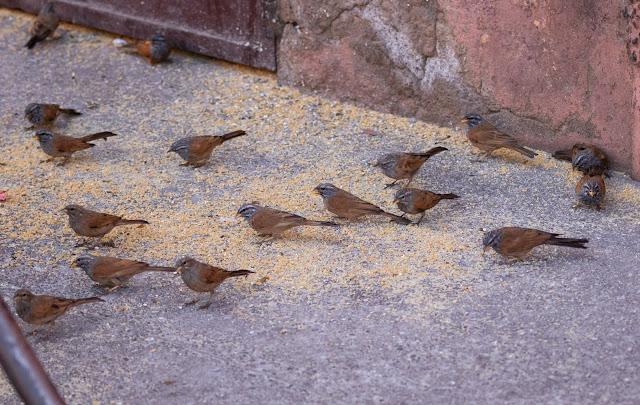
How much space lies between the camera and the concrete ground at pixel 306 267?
403cm

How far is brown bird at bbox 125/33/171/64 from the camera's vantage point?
8.14m

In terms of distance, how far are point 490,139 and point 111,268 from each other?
3.24m

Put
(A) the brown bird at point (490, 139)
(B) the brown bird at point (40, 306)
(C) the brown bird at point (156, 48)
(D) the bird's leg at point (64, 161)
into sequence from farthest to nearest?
(C) the brown bird at point (156, 48) < (D) the bird's leg at point (64, 161) < (A) the brown bird at point (490, 139) < (B) the brown bird at point (40, 306)

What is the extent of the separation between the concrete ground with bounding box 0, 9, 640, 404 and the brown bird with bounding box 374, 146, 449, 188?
0.60ft

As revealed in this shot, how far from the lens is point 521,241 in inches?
193

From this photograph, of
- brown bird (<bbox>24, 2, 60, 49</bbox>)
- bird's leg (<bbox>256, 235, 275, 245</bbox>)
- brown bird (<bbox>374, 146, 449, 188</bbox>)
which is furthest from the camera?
brown bird (<bbox>24, 2, 60, 49</bbox>)

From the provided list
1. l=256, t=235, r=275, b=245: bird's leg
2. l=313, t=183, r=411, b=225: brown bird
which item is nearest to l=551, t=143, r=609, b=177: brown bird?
l=313, t=183, r=411, b=225: brown bird

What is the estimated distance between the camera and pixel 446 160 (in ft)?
21.6

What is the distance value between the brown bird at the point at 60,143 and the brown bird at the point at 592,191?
13.2ft

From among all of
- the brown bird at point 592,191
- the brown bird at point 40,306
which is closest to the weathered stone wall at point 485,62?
the brown bird at point 592,191

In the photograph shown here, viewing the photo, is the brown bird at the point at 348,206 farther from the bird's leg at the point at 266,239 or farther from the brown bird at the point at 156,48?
the brown bird at the point at 156,48

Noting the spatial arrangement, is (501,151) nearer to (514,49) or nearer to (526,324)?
(514,49)

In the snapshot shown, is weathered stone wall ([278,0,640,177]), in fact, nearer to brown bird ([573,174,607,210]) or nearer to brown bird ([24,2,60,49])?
brown bird ([573,174,607,210])

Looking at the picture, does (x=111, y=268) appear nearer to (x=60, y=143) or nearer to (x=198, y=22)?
(x=60, y=143)
